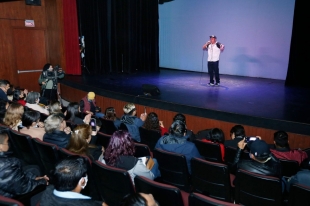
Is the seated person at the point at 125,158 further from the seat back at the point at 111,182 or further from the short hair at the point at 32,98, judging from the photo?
the short hair at the point at 32,98

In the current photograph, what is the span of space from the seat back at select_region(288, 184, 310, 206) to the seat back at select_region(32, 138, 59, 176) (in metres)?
1.94

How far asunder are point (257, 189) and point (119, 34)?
31.7 ft

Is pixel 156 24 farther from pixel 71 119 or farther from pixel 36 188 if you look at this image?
pixel 36 188

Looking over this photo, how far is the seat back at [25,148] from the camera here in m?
3.14

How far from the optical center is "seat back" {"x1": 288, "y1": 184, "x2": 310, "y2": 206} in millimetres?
2051

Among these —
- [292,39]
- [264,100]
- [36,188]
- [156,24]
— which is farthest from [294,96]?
[156,24]

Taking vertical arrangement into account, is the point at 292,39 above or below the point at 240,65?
above

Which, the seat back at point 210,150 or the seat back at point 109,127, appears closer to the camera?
the seat back at point 210,150

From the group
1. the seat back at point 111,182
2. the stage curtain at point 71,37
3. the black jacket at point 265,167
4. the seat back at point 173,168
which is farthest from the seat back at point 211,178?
the stage curtain at point 71,37

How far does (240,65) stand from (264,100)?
4118 mm

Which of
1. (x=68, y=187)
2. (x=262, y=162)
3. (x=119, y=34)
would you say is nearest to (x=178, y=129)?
(x=262, y=162)

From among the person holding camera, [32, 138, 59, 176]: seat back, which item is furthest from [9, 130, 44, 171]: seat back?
the person holding camera

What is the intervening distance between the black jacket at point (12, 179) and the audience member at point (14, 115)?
1.59m

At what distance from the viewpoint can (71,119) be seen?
4383 mm
